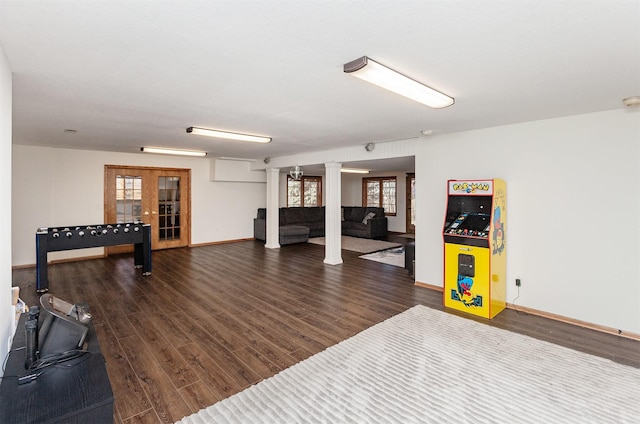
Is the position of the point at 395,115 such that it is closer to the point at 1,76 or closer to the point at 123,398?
the point at 1,76

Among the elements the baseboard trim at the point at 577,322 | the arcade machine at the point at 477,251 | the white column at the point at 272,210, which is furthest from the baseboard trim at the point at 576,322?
the white column at the point at 272,210

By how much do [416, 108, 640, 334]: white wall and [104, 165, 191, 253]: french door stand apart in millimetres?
6697

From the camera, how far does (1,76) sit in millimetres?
1795

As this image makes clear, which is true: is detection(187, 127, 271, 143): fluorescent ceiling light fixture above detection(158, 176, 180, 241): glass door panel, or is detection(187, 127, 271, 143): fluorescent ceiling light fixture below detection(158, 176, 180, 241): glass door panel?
above

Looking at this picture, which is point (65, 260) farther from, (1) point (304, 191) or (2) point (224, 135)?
(1) point (304, 191)

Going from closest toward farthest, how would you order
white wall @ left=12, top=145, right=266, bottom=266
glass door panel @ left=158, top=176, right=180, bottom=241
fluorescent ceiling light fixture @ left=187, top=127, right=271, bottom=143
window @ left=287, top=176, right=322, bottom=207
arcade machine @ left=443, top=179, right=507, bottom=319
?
arcade machine @ left=443, top=179, right=507, bottom=319, fluorescent ceiling light fixture @ left=187, top=127, right=271, bottom=143, white wall @ left=12, top=145, right=266, bottom=266, glass door panel @ left=158, top=176, right=180, bottom=241, window @ left=287, top=176, right=322, bottom=207

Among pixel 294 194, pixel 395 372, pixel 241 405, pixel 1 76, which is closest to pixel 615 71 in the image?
pixel 395 372

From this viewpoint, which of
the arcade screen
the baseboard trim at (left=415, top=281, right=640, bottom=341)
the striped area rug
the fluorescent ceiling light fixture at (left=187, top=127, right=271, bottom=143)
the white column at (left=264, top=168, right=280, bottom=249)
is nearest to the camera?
the striped area rug

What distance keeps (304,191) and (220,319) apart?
317 inches

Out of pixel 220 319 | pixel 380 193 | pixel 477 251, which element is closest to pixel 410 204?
pixel 380 193

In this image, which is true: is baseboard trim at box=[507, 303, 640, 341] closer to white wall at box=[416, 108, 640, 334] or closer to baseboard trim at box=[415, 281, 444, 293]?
white wall at box=[416, 108, 640, 334]

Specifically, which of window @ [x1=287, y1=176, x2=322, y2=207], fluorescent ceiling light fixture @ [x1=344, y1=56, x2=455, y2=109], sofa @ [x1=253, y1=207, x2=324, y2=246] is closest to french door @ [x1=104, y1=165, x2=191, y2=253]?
sofa @ [x1=253, y1=207, x2=324, y2=246]

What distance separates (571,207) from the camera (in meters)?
3.51

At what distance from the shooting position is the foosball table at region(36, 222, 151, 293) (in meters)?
4.55
